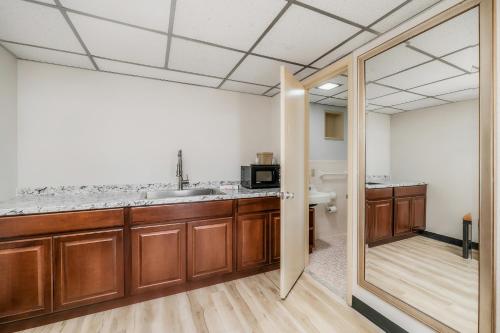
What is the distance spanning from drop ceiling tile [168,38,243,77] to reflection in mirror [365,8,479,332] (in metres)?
1.35

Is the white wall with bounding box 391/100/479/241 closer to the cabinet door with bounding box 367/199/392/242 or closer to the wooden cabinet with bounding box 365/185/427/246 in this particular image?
the wooden cabinet with bounding box 365/185/427/246

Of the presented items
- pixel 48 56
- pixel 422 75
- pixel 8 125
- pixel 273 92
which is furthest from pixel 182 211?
pixel 422 75

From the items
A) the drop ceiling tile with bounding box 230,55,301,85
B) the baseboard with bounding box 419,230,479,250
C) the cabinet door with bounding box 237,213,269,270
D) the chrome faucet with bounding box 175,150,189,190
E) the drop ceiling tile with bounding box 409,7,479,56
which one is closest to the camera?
the drop ceiling tile with bounding box 409,7,479,56

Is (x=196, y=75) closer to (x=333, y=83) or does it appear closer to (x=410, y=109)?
(x=333, y=83)

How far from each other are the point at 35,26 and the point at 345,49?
8.14ft

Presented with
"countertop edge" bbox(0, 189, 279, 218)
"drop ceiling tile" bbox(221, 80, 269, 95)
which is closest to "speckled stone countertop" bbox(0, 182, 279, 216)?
"countertop edge" bbox(0, 189, 279, 218)

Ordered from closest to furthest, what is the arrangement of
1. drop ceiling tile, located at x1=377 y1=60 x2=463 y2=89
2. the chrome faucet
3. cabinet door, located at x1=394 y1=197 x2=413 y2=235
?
drop ceiling tile, located at x1=377 y1=60 x2=463 y2=89 → the chrome faucet → cabinet door, located at x1=394 y1=197 x2=413 y2=235

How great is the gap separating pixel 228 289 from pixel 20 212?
1783 millimetres

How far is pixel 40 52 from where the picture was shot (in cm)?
200

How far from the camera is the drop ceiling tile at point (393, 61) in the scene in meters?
1.89

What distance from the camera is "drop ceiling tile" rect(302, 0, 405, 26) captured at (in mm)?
1340

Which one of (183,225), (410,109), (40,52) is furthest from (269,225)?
(40,52)

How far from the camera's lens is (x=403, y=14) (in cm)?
146

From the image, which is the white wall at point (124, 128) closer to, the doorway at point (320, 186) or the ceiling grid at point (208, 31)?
the ceiling grid at point (208, 31)
